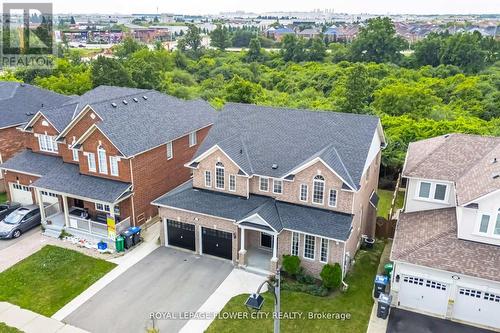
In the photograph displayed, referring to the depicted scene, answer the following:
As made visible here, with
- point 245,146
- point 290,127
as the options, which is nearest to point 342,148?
point 290,127

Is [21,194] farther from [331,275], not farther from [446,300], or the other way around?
[446,300]

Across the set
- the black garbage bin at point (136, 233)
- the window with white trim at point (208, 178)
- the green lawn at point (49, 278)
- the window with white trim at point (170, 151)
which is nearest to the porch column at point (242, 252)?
the window with white trim at point (208, 178)

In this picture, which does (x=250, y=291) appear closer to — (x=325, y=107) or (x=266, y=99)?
(x=325, y=107)

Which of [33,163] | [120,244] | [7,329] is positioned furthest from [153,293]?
[33,163]

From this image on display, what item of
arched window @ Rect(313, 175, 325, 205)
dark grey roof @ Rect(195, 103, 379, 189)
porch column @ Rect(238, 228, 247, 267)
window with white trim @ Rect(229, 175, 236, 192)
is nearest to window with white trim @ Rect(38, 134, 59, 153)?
dark grey roof @ Rect(195, 103, 379, 189)

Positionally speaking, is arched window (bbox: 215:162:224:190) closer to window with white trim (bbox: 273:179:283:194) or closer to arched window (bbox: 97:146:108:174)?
window with white trim (bbox: 273:179:283:194)
